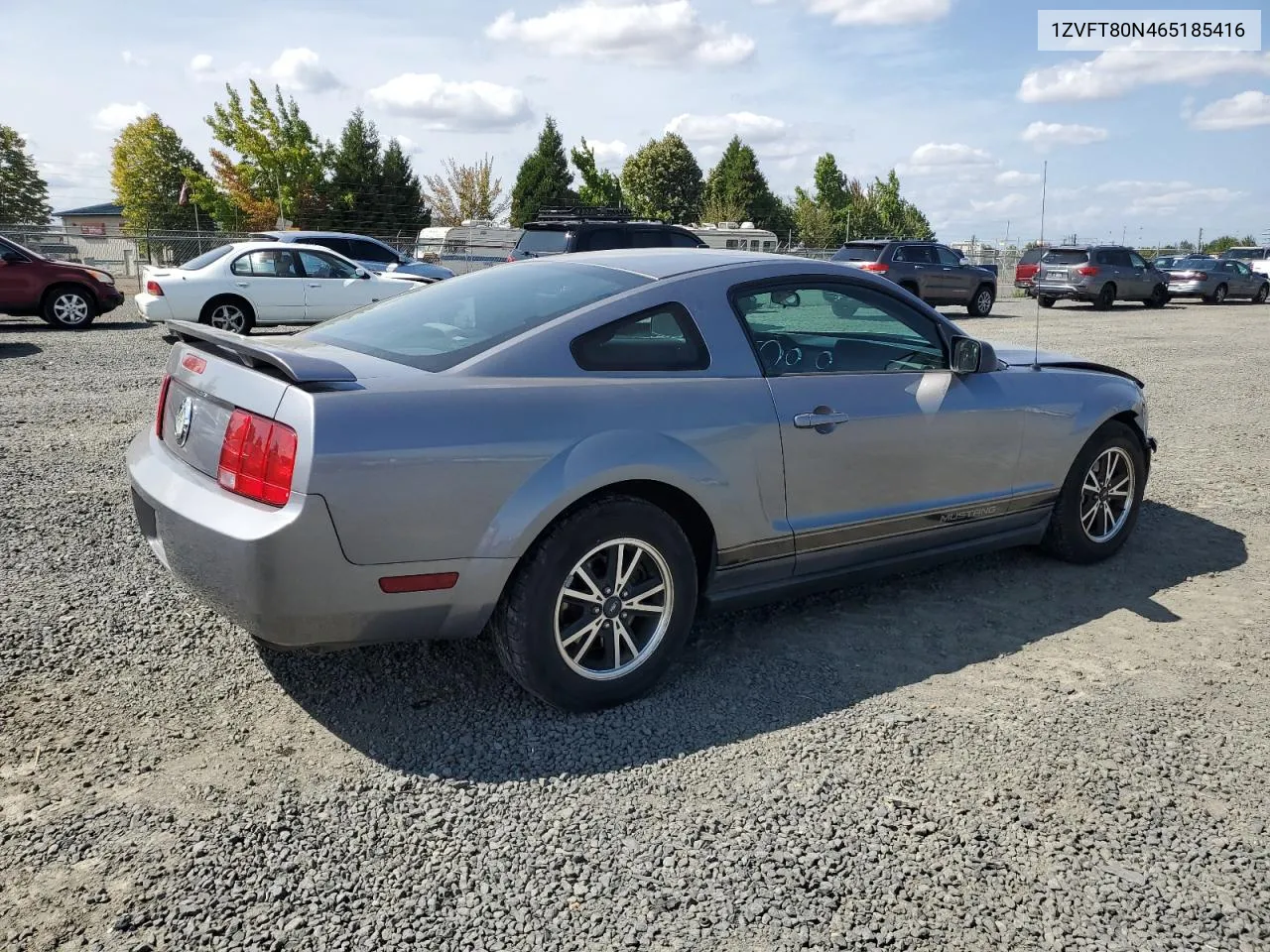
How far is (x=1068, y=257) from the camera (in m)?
26.2

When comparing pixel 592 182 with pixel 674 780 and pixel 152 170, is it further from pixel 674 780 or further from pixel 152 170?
pixel 674 780

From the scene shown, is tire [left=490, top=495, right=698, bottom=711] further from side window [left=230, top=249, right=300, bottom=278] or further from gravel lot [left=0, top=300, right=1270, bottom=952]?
side window [left=230, top=249, right=300, bottom=278]

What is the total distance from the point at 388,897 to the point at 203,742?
40.2 inches

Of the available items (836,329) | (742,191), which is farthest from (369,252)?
(742,191)

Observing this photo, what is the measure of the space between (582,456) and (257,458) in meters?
0.97

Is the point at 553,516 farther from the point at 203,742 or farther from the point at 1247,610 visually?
the point at 1247,610

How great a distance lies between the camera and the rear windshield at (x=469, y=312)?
11.2 ft

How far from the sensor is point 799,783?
3010mm

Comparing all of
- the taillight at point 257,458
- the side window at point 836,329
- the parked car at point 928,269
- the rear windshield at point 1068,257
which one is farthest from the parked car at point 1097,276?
the taillight at point 257,458

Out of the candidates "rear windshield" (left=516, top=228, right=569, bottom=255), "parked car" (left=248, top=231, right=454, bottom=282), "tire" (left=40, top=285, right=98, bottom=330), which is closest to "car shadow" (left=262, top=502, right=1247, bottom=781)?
"rear windshield" (left=516, top=228, right=569, bottom=255)

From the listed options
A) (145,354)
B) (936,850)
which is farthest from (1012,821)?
(145,354)

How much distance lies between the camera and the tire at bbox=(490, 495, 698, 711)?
3184 mm

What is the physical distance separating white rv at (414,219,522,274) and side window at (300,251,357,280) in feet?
29.6

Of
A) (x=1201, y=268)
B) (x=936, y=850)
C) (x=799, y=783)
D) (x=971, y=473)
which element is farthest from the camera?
(x=1201, y=268)
